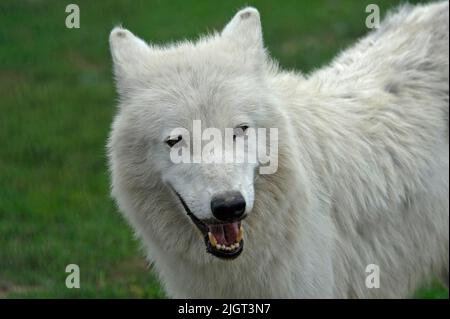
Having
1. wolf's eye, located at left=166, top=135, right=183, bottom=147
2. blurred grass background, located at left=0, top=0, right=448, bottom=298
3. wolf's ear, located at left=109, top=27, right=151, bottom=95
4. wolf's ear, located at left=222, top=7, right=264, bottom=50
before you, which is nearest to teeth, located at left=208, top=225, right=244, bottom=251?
wolf's eye, located at left=166, top=135, right=183, bottom=147

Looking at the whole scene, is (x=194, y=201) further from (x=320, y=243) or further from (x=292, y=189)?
(x=320, y=243)

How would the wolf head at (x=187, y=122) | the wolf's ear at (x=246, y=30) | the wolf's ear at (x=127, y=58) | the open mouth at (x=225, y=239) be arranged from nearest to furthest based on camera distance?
1. the wolf head at (x=187, y=122)
2. the open mouth at (x=225, y=239)
3. the wolf's ear at (x=127, y=58)
4. the wolf's ear at (x=246, y=30)

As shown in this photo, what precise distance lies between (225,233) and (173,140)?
1.74 ft

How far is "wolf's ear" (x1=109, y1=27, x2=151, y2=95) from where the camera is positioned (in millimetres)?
5031

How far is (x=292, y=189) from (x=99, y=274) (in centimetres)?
272

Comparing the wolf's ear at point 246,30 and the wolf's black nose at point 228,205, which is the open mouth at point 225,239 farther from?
the wolf's ear at point 246,30

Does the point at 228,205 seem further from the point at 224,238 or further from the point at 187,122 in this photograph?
the point at 187,122

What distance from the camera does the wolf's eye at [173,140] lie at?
4773 millimetres

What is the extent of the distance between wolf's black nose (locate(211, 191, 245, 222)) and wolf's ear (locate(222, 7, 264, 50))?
101cm

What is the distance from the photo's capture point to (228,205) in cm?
446

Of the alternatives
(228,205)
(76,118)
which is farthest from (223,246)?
(76,118)

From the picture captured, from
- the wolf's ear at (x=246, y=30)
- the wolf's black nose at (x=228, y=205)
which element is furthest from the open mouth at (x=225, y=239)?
the wolf's ear at (x=246, y=30)
